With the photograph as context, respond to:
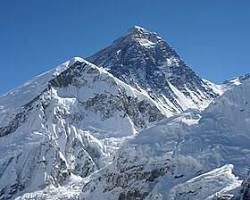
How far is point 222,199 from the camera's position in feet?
628

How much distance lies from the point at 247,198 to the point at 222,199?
43.3 ft

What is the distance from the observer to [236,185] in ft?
654

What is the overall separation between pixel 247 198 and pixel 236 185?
2039cm

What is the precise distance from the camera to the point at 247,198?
179 meters

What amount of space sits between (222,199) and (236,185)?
9236 millimetres

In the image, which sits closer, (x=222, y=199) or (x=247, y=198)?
(x=247, y=198)

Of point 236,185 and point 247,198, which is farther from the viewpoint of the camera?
point 236,185
